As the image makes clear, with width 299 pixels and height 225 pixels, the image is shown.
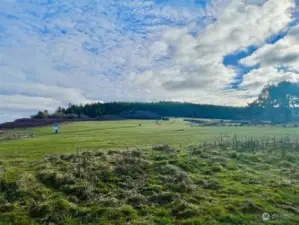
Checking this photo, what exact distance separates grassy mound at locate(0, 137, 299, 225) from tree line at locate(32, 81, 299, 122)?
233ft

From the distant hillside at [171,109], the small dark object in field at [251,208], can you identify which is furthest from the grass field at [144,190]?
the distant hillside at [171,109]

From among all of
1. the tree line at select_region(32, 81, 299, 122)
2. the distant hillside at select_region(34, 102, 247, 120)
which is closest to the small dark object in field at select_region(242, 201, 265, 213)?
the tree line at select_region(32, 81, 299, 122)

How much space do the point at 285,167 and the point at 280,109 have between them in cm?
7919

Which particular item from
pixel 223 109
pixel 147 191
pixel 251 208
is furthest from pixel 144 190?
pixel 223 109

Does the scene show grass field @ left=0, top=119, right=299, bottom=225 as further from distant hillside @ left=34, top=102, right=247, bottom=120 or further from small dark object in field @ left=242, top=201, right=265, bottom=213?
distant hillside @ left=34, top=102, right=247, bottom=120

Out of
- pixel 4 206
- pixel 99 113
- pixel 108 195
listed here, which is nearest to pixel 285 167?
pixel 108 195

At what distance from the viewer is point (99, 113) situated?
11038 cm

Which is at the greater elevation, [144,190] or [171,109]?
[171,109]

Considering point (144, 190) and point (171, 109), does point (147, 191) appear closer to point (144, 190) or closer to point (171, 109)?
point (144, 190)

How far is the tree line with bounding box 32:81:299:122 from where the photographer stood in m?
83.3

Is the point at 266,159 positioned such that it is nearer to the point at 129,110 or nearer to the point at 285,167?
the point at 285,167

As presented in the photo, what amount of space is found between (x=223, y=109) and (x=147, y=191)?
A: 132m

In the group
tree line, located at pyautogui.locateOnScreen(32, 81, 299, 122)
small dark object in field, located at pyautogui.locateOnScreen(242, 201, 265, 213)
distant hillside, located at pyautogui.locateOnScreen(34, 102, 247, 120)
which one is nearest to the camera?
small dark object in field, located at pyautogui.locateOnScreen(242, 201, 265, 213)

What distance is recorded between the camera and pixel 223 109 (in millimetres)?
135125
